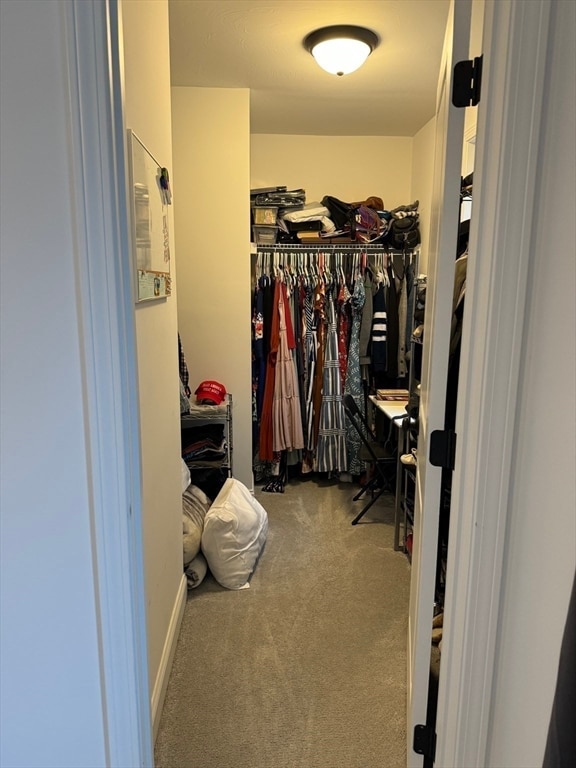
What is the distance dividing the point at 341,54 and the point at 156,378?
1.79 m

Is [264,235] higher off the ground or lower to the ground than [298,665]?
higher

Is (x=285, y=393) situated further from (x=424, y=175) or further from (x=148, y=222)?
(x=148, y=222)

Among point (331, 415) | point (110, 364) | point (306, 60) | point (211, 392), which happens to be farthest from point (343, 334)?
point (110, 364)

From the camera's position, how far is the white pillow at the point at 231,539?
2.58 meters

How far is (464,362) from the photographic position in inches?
46.3

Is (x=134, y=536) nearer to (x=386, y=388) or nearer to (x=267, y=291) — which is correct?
(x=267, y=291)

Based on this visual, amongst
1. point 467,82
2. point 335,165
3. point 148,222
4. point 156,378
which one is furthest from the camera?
point 335,165

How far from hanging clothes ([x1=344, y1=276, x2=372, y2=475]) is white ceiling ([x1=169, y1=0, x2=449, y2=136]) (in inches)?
45.7

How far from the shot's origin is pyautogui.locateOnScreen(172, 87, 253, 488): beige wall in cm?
323

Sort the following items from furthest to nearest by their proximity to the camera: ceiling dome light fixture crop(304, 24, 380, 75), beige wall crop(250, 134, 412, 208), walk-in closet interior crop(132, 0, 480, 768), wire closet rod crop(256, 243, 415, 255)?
beige wall crop(250, 134, 412, 208) → wire closet rod crop(256, 243, 415, 255) → ceiling dome light fixture crop(304, 24, 380, 75) → walk-in closet interior crop(132, 0, 480, 768)

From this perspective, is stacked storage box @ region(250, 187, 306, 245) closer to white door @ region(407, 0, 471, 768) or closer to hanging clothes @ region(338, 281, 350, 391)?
hanging clothes @ region(338, 281, 350, 391)

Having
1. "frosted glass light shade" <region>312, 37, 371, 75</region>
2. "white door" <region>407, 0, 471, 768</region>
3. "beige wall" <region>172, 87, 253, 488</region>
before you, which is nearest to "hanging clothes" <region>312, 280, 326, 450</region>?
"beige wall" <region>172, 87, 253, 488</region>

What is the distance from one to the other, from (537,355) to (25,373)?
3.17 feet

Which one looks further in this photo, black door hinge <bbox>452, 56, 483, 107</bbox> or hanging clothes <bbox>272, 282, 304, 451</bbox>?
hanging clothes <bbox>272, 282, 304, 451</bbox>
